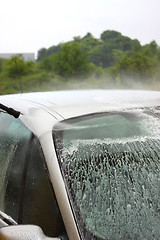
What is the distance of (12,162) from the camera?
144 centimetres

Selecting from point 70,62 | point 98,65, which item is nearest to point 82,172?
point 70,62

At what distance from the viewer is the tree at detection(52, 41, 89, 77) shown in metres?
9.24

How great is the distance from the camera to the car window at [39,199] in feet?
3.63

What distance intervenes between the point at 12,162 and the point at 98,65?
842 centimetres

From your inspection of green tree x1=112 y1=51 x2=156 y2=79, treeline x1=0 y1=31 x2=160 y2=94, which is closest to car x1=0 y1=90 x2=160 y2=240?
treeline x1=0 y1=31 x2=160 y2=94

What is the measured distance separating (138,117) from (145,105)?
173 mm

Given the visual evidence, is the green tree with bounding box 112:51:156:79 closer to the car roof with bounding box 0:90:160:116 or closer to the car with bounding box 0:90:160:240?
the car roof with bounding box 0:90:160:116

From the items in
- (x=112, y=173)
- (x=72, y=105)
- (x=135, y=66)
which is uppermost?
(x=135, y=66)

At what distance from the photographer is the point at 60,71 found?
9.52 meters

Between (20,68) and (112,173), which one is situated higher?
(20,68)

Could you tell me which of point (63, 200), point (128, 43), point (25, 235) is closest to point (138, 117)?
point (63, 200)

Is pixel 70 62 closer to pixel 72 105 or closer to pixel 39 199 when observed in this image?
pixel 72 105

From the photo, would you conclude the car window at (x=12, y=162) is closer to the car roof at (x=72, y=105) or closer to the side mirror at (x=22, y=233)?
the car roof at (x=72, y=105)

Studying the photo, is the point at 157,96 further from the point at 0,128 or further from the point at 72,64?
the point at 72,64
